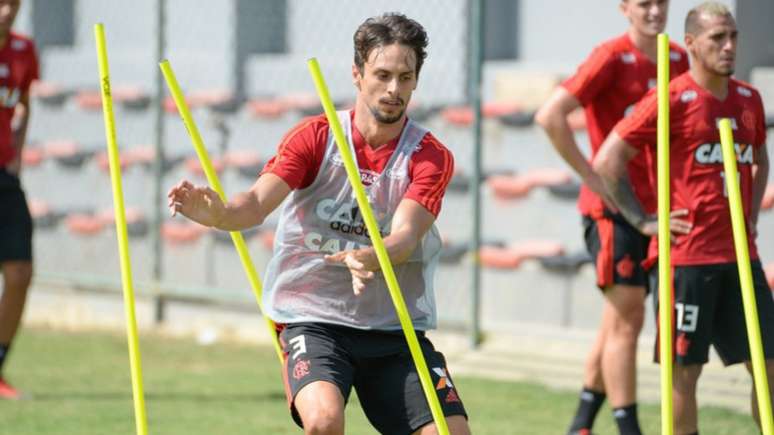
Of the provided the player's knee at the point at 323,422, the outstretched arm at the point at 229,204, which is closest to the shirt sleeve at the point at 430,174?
the outstretched arm at the point at 229,204

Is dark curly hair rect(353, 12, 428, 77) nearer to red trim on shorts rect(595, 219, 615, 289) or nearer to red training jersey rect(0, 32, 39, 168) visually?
red trim on shorts rect(595, 219, 615, 289)

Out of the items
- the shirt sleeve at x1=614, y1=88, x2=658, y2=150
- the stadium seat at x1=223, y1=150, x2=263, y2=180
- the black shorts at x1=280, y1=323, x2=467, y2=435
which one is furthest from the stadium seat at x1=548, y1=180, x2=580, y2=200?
the black shorts at x1=280, y1=323, x2=467, y2=435

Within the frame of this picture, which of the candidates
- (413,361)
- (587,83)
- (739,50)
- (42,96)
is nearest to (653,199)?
(587,83)

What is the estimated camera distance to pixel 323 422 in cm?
446

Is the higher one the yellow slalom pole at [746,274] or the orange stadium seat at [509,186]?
the yellow slalom pole at [746,274]

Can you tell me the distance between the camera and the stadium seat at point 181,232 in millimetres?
11391

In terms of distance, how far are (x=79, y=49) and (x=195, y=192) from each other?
9706 mm

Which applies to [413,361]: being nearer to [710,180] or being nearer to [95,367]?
[710,180]

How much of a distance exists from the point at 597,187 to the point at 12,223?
3.28 meters

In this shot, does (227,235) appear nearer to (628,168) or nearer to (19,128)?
(19,128)

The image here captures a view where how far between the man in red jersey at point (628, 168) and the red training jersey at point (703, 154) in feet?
2.13

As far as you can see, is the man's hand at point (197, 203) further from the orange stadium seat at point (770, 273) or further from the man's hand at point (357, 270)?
the orange stadium seat at point (770, 273)

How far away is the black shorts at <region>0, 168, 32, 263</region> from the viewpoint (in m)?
7.94

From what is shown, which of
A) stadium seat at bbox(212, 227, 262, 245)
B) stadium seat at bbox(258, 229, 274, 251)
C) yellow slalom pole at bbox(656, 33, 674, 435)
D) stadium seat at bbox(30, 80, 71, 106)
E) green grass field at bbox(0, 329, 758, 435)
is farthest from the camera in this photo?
stadium seat at bbox(30, 80, 71, 106)
